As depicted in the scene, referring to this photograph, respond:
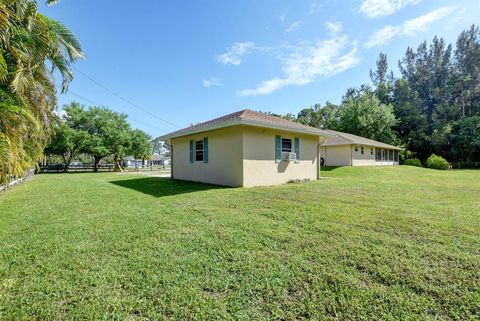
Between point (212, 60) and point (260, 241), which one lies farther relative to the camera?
point (212, 60)

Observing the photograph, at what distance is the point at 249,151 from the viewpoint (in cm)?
924

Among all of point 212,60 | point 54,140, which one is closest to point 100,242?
point 212,60

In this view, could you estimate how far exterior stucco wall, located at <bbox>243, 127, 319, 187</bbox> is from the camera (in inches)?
364

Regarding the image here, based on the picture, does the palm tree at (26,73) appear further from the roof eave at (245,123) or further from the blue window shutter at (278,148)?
the blue window shutter at (278,148)

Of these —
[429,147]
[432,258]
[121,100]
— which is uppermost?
[121,100]

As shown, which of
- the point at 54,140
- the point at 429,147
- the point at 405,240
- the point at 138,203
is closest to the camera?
the point at 405,240

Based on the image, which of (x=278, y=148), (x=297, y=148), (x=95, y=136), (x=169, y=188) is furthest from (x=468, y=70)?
(x=95, y=136)

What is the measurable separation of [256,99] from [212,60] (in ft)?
38.9

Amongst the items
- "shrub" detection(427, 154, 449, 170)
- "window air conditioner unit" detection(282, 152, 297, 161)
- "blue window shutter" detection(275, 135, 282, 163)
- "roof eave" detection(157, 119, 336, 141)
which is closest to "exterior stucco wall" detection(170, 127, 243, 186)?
"roof eave" detection(157, 119, 336, 141)

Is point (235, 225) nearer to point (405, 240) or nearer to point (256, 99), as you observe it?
point (405, 240)

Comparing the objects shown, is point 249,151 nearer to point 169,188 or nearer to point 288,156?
point 288,156

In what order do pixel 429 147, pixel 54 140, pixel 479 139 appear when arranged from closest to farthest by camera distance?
pixel 54 140, pixel 479 139, pixel 429 147

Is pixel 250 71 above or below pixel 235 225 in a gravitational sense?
above

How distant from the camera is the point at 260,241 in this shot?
3.74 metres
